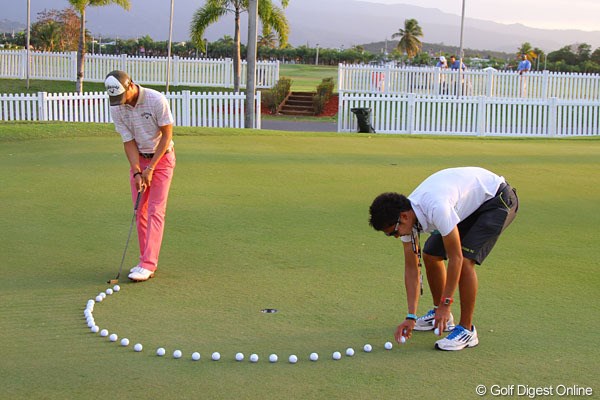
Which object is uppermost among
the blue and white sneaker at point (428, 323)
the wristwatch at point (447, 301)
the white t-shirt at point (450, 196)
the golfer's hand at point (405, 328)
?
the white t-shirt at point (450, 196)

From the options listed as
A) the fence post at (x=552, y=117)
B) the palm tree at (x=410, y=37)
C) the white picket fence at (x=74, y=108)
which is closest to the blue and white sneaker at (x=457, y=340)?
the white picket fence at (x=74, y=108)

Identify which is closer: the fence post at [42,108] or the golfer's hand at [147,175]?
the golfer's hand at [147,175]

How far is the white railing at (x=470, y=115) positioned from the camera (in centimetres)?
2239

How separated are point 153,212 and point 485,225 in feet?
9.41

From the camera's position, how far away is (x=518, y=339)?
5.36 meters

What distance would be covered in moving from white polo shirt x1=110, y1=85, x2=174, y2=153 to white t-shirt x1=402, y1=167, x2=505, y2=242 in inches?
99.9

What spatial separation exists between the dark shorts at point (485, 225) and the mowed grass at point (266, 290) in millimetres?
630

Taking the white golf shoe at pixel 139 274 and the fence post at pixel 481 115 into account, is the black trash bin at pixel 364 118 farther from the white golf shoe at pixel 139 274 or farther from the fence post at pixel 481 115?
the white golf shoe at pixel 139 274

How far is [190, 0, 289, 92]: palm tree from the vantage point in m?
30.0

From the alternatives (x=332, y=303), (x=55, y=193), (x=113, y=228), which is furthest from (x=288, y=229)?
(x=55, y=193)

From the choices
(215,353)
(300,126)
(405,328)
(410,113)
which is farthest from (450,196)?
(300,126)

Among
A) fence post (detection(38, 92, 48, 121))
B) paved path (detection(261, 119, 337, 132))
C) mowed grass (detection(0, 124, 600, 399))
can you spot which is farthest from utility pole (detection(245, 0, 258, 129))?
mowed grass (detection(0, 124, 600, 399))

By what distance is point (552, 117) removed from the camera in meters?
22.8

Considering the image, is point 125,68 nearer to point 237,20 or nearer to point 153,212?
point 237,20
